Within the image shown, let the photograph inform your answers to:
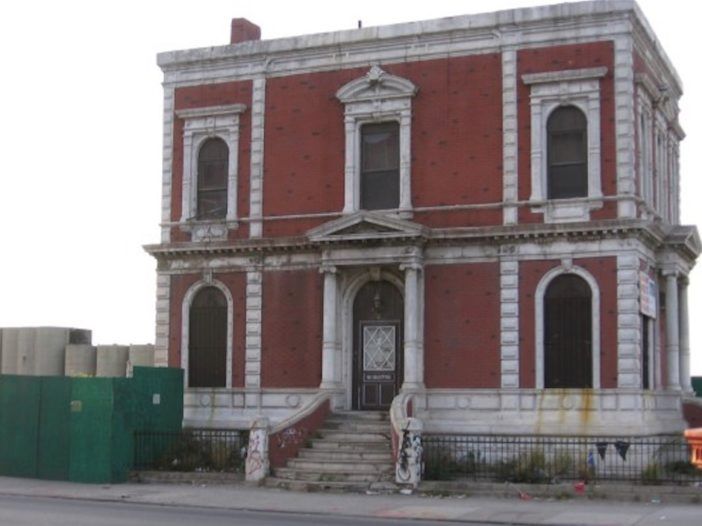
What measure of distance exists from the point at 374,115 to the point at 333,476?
990 centimetres

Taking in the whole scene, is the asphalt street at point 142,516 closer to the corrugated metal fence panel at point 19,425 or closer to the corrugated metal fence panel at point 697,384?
the corrugated metal fence panel at point 19,425

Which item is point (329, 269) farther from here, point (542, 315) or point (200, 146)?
point (200, 146)

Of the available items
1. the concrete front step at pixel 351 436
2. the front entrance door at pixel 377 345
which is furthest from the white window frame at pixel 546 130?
the concrete front step at pixel 351 436

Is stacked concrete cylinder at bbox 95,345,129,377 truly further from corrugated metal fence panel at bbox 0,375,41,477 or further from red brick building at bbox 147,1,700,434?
corrugated metal fence panel at bbox 0,375,41,477

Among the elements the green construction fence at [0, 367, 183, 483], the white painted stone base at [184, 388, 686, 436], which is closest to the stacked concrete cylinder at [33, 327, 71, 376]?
the green construction fence at [0, 367, 183, 483]

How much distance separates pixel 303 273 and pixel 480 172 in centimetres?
547

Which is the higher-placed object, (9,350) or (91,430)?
(9,350)

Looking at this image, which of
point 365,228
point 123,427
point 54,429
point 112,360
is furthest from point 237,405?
point 112,360

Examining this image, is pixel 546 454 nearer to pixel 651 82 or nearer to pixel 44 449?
pixel 651 82

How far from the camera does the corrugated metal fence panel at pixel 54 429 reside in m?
27.7

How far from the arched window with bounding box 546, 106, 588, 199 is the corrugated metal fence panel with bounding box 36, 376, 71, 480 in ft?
42.6

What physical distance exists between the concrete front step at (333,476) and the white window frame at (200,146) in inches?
321

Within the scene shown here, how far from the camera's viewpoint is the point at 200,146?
107ft

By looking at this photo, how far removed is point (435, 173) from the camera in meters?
29.5
